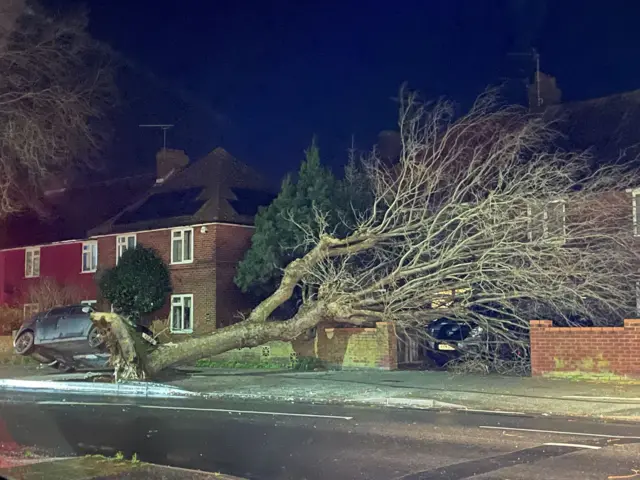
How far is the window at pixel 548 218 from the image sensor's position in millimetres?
17000

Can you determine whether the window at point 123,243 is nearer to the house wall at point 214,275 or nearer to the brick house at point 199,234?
the brick house at point 199,234

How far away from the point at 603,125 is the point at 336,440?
1956 centimetres

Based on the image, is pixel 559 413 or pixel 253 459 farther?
pixel 559 413

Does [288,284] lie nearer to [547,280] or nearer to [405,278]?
[405,278]

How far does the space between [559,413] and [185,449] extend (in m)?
6.48

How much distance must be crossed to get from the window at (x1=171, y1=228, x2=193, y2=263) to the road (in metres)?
14.5

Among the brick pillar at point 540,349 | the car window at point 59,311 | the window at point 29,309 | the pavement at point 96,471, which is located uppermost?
the window at point 29,309

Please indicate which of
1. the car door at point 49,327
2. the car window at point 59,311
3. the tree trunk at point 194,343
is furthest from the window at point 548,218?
the car door at point 49,327

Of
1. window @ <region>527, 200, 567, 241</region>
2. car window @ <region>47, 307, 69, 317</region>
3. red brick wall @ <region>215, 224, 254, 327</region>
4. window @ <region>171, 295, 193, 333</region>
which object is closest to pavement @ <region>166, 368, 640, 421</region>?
window @ <region>527, 200, 567, 241</region>

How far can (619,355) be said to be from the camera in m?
16.5

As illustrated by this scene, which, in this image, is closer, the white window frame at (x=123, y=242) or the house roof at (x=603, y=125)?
the house roof at (x=603, y=125)

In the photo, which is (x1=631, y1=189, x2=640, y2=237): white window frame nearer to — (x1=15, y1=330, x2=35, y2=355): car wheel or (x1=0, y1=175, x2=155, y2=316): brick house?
(x1=15, y1=330, x2=35, y2=355): car wheel

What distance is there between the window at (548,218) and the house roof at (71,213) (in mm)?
21742

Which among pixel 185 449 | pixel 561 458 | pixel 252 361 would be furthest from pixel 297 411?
pixel 252 361
